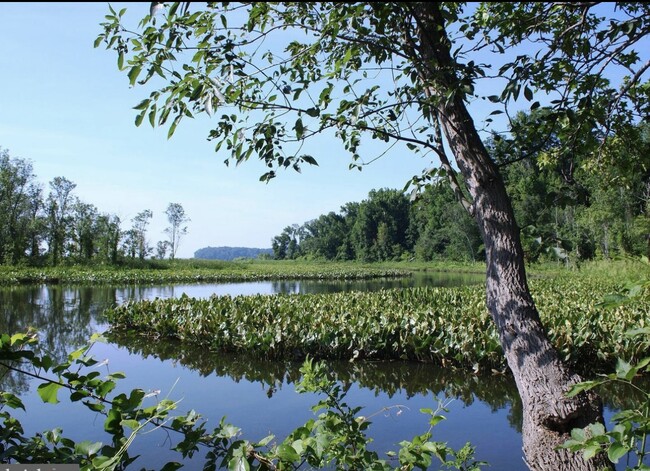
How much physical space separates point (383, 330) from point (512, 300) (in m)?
6.20

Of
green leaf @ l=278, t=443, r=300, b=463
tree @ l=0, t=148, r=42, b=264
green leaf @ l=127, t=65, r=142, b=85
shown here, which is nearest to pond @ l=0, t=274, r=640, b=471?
green leaf @ l=278, t=443, r=300, b=463

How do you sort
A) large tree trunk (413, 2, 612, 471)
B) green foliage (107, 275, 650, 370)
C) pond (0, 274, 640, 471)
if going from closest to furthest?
1. large tree trunk (413, 2, 612, 471)
2. pond (0, 274, 640, 471)
3. green foliage (107, 275, 650, 370)

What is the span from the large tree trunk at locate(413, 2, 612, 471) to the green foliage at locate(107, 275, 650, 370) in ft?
16.7

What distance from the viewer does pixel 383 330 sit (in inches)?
329

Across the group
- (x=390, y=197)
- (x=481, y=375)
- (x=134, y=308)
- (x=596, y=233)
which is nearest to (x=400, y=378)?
(x=481, y=375)

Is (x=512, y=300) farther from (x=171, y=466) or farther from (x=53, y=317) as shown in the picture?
(x=53, y=317)

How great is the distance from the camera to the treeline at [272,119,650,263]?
2398 millimetres

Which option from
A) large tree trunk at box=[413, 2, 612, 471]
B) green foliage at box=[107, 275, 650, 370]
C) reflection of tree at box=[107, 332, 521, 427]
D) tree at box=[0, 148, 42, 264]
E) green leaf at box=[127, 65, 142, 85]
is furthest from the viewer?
tree at box=[0, 148, 42, 264]

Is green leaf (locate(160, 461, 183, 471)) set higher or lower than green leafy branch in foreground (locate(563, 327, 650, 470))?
lower

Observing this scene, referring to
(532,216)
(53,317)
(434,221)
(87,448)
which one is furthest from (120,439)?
(434,221)

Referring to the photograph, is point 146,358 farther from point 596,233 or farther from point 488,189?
point 596,233

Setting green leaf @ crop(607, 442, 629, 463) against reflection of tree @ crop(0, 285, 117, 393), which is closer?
green leaf @ crop(607, 442, 629, 463)

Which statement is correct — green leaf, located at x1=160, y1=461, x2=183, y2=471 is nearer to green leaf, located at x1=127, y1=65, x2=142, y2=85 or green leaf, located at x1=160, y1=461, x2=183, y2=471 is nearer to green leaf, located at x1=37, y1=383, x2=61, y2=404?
green leaf, located at x1=37, y1=383, x2=61, y2=404

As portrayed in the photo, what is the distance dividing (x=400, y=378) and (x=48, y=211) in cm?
3920
